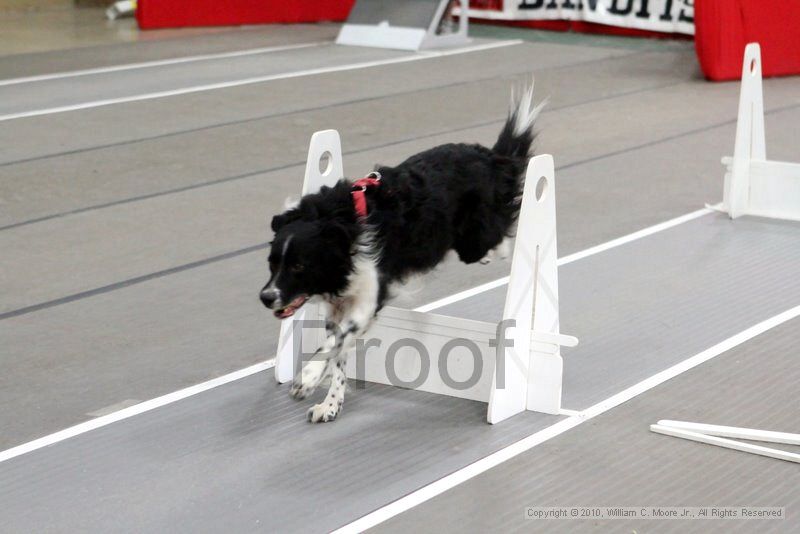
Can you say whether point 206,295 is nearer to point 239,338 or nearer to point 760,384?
point 239,338

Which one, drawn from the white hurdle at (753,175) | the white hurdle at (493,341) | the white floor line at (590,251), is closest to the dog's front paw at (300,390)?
the white hurdle at (493,341)

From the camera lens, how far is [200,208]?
5812mm

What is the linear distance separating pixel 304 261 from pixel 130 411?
2.62 feet

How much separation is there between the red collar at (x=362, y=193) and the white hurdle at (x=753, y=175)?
2768mm

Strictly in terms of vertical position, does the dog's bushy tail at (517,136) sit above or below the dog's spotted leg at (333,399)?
above

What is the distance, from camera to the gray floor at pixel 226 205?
3297 millimetres

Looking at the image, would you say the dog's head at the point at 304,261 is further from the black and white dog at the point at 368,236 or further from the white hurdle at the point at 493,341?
the white hurdle at the point at 493,341

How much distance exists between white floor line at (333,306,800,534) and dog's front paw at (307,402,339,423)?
499mm

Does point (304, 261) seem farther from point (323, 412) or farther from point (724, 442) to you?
point (724, 442)

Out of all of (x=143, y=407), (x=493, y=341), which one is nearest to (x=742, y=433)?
(x=493, y=341)

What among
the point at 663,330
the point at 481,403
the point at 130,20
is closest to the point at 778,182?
the point at 663,330

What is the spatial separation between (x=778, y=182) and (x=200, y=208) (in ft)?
9.53

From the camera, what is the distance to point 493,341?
3365mm

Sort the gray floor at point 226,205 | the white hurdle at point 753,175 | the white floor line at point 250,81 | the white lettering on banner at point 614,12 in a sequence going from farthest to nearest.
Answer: the white lettering on banner at point 614,12, the white floor line at point 250,81, the white hurdle at point 753,175, the gray floor at point 226,205
